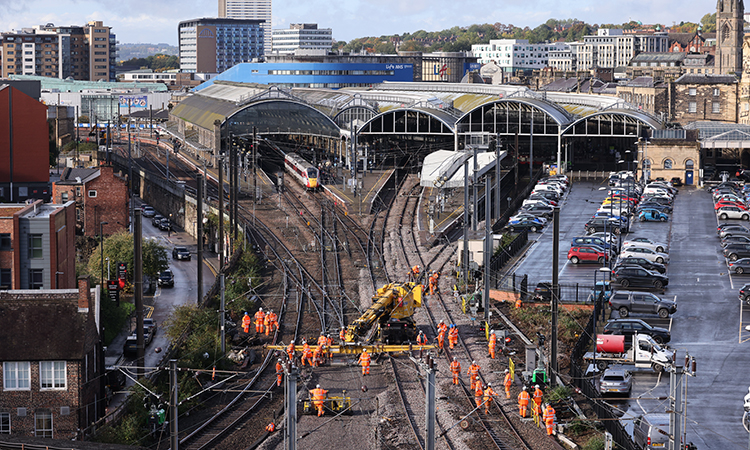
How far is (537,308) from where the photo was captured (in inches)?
1465

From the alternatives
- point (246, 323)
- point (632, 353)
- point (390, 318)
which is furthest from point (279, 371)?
point (632, 353)

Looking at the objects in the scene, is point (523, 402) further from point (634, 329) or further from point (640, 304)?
point (640, 304)

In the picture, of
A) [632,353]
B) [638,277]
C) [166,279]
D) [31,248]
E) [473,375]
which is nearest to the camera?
[473,375]

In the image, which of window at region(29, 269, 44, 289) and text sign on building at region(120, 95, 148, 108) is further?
text sign on building at region(120, 95, 148, 108)

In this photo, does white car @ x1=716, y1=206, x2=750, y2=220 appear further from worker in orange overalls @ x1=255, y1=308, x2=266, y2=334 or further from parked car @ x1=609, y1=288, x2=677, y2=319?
worker in orange overalls @ x1=255, y1=308, x2=266, y2=334

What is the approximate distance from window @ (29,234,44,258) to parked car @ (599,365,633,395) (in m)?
21.8

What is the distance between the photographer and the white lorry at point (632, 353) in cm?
3003

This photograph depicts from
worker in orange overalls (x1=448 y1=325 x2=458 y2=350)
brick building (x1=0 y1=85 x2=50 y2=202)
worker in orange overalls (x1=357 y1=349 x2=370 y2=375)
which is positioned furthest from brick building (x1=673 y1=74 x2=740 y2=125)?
worker in orange overalls (x1=357 y1=349 x2=370 y2=375)

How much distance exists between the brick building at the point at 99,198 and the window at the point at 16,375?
3404cm

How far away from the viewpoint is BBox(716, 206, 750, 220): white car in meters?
55.2

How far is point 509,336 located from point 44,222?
60.1 ft

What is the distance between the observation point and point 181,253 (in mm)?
56438

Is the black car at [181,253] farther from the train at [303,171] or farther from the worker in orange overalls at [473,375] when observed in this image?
the worker in orange overalls at [473,375]

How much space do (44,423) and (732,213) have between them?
42.5 m
